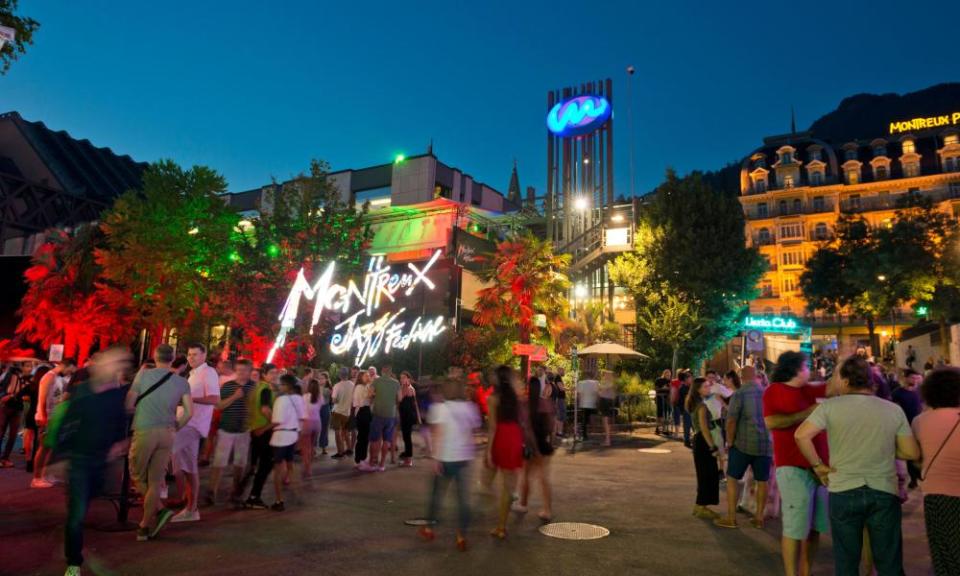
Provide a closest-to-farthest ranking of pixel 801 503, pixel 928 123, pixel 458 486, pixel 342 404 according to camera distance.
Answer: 1. pixel 801 503
2. pixel 458 486
3. pixel 342 404
4. pixel 928 123

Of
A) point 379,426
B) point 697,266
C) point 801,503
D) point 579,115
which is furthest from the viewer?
point 579,115

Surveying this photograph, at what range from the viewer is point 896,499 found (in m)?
3.63

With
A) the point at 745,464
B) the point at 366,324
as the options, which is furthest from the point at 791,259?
the point at 745,464

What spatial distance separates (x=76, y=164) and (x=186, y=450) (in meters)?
52.1

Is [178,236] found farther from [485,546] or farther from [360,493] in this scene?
[485,546]

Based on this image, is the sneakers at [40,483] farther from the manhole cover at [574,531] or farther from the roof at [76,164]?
the roof at [76,164]

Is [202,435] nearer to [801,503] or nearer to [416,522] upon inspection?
[416,522]

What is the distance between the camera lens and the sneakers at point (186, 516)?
672 centimetres

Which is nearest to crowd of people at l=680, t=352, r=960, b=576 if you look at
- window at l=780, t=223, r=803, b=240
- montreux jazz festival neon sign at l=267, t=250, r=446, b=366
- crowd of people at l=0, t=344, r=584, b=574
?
crowd of people at l=0, t=344, r=584, b=574

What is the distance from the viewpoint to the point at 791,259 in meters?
61.4

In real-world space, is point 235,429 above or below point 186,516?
above

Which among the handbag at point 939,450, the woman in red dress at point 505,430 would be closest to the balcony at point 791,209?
the woman in red dress at point 505,430

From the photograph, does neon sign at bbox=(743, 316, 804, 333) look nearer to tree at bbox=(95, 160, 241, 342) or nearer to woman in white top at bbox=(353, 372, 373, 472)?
woman in white top at bbox=(353, 372, 373, 472)

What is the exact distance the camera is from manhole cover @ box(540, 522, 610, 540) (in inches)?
253
